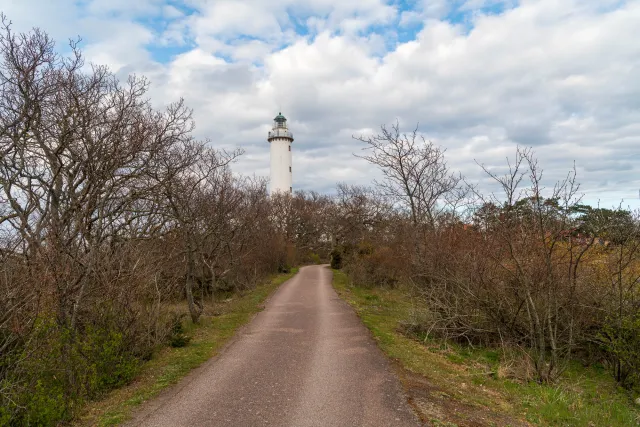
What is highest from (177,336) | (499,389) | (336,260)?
(336,260)

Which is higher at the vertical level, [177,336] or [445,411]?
[177,336]

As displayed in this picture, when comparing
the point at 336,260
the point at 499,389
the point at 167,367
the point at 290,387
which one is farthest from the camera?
the point at 336,260

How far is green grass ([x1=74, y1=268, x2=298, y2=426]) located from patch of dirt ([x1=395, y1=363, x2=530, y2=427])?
13.6ft

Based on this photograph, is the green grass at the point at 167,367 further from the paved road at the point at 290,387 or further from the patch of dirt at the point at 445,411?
the patch of dirt at the point at 445,411

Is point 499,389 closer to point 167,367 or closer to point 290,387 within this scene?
point 290,387

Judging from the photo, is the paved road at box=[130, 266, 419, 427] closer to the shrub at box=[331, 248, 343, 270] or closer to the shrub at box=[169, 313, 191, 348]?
the shrub at box=[169, 313, 191, 348]

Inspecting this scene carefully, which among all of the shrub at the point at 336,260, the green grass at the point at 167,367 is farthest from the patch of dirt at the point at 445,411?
the shrub at the point at 336,260

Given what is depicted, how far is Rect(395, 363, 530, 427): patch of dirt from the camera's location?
582cm

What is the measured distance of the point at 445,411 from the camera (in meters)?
6.19

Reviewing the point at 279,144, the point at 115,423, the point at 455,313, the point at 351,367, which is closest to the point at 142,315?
the point at 115,423

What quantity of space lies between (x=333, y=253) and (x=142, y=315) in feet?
110

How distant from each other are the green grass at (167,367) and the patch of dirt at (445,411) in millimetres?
4159

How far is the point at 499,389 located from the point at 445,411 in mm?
2372

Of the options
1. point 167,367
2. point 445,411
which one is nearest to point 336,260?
point 167,367
